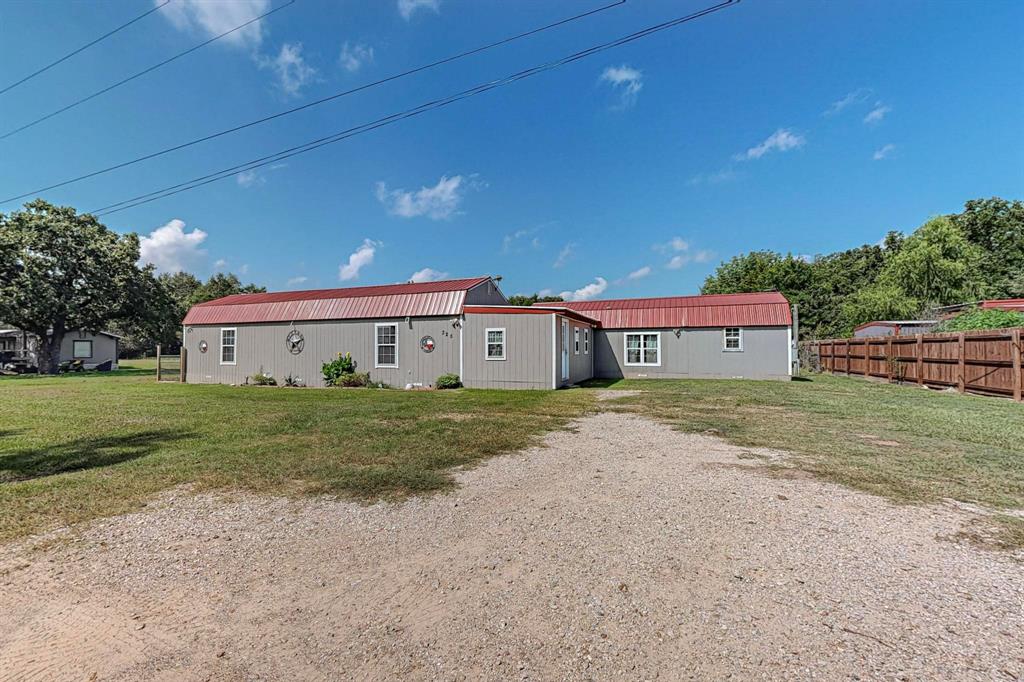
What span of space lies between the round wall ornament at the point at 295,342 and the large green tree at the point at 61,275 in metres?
17.4

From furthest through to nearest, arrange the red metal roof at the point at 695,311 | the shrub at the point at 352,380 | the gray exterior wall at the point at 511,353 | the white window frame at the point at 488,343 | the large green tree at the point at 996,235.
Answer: the large green tree at the point at 996,235, the red metal roof at the point at 695,311, the shrub at the point at 352,380, the white window frame at the point at 488,343, the gray exterior wall at the point at 511,353

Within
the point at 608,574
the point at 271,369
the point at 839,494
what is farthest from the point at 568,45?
the point at 271,369

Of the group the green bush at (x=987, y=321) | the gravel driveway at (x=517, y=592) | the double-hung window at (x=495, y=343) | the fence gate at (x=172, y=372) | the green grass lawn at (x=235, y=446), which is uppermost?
the green bush at (x=987, y=321)

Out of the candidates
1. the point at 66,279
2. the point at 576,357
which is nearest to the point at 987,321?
the point at 576,357

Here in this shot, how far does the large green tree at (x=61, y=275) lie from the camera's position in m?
24.3

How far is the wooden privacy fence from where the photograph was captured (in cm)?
1110

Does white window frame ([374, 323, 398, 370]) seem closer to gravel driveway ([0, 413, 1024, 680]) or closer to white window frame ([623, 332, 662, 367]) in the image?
white window frame ([623, 332, 662, 367])

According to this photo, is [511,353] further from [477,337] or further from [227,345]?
[227,345]

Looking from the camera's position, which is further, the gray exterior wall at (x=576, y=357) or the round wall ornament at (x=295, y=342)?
the round wall ornament at (x=295, y=342)

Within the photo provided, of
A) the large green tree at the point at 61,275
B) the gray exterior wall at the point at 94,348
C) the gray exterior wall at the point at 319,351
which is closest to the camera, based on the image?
the gray exterior wall at the point at 319,351

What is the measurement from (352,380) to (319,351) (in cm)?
234

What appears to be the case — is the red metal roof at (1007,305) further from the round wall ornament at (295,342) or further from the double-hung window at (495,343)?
the round wall ornament at (295,342)

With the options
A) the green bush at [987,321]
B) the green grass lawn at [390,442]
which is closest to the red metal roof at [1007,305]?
the green bush at [987,321]

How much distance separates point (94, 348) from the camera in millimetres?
32312
